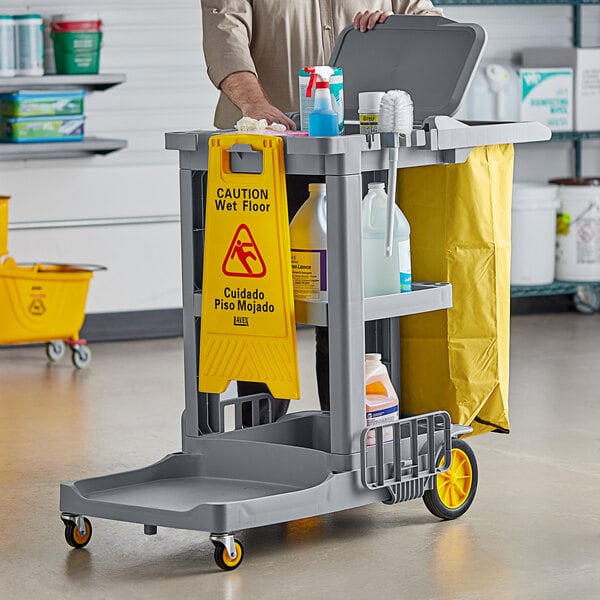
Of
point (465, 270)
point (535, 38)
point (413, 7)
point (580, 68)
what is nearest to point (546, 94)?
point (580, 68)

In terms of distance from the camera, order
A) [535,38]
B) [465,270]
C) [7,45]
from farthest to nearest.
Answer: [535,38], [7,45], [465,270]

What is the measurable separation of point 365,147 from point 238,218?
1.06 feet

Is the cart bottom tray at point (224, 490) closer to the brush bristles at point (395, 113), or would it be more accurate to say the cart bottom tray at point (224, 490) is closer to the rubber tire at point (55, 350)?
the brush bristles at point (395, 113)

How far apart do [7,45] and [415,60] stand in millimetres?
2868

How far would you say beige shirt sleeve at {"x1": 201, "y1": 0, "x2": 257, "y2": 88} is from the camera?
11.8 ft

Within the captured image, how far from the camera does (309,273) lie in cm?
311

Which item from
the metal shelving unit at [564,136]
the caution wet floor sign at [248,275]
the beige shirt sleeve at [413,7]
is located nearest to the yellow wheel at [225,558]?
the caution wet floor sign at [248,275]

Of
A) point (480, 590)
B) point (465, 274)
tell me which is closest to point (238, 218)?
point (465, 274)

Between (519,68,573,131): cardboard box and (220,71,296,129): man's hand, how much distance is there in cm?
327

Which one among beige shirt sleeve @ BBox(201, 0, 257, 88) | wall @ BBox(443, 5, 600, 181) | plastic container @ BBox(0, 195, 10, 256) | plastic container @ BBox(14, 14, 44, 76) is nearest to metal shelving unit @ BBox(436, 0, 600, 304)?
wall @ BBox(443, 5, 600, 181)

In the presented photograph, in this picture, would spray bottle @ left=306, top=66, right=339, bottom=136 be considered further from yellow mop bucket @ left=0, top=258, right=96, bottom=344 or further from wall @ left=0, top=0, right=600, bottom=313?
wall @ left=0, top=0, right=600, bottom=313

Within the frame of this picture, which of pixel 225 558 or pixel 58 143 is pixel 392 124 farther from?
pixel 58 143

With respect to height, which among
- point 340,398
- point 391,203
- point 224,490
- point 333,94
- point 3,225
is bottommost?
point 224,490

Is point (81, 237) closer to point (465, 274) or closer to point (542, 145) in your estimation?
point (542, 145)
